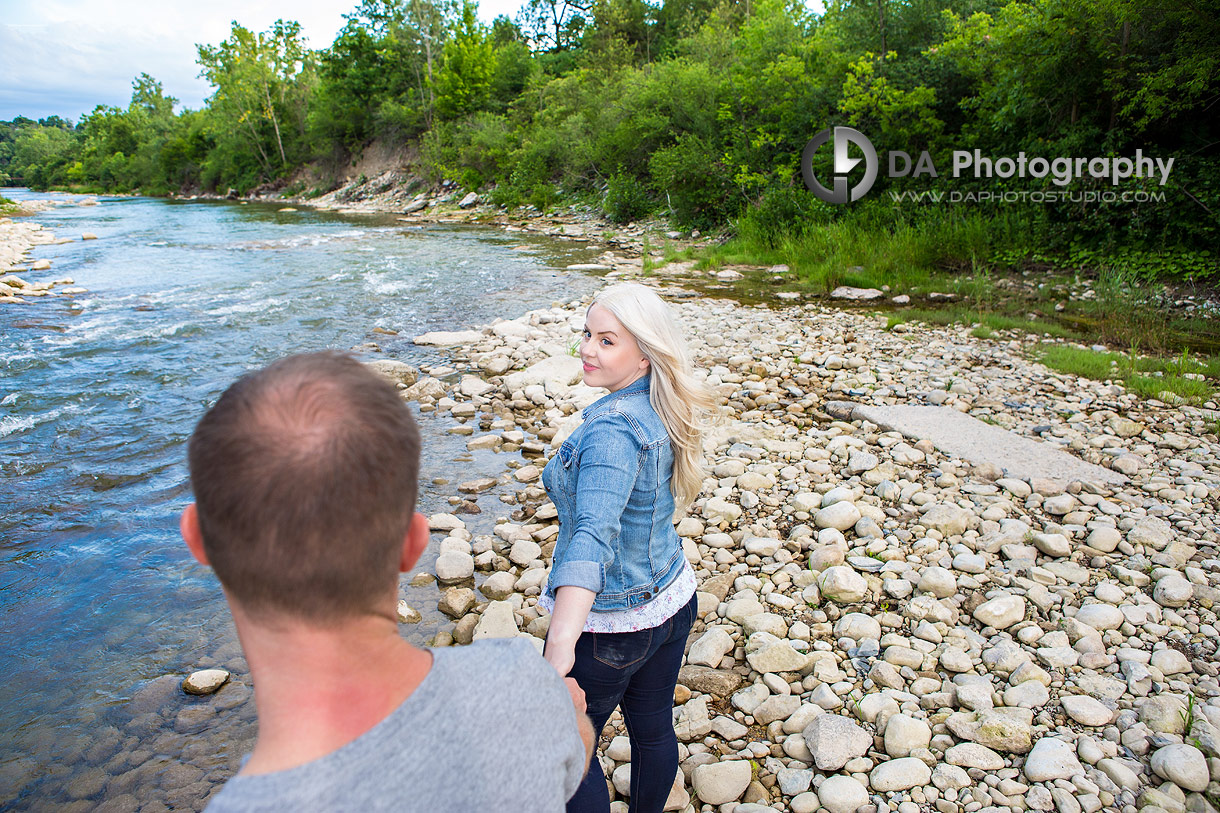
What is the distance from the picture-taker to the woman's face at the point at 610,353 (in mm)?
1906

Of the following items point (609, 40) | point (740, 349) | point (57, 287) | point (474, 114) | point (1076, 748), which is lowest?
point (1076, 748)

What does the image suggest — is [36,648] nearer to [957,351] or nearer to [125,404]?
[125,404]

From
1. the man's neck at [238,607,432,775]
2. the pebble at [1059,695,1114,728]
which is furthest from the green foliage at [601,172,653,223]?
the man's neck at [238,607,432,775]

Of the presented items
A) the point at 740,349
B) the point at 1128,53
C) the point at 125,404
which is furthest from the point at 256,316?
the point at 1128,53

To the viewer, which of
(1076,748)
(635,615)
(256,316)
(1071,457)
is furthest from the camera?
(256,316)

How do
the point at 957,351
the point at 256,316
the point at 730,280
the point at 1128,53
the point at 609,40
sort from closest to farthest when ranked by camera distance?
the point at 957,351 → the point at 1128,53 → the point at 256,316 → the point at 730,280 → the point at 609,40

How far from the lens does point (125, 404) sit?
6.74 metres

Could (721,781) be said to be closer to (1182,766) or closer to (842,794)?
(842,794)

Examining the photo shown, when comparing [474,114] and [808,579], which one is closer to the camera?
[808,579]

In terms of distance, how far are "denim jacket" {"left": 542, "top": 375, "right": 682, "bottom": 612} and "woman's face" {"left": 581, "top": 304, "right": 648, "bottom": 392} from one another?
0.03 m

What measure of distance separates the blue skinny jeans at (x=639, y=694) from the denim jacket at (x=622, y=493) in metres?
0.12

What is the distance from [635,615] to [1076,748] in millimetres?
1784

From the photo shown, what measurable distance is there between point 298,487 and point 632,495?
108 cm

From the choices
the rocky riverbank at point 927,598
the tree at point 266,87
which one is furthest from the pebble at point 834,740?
the tree at point 266,87
